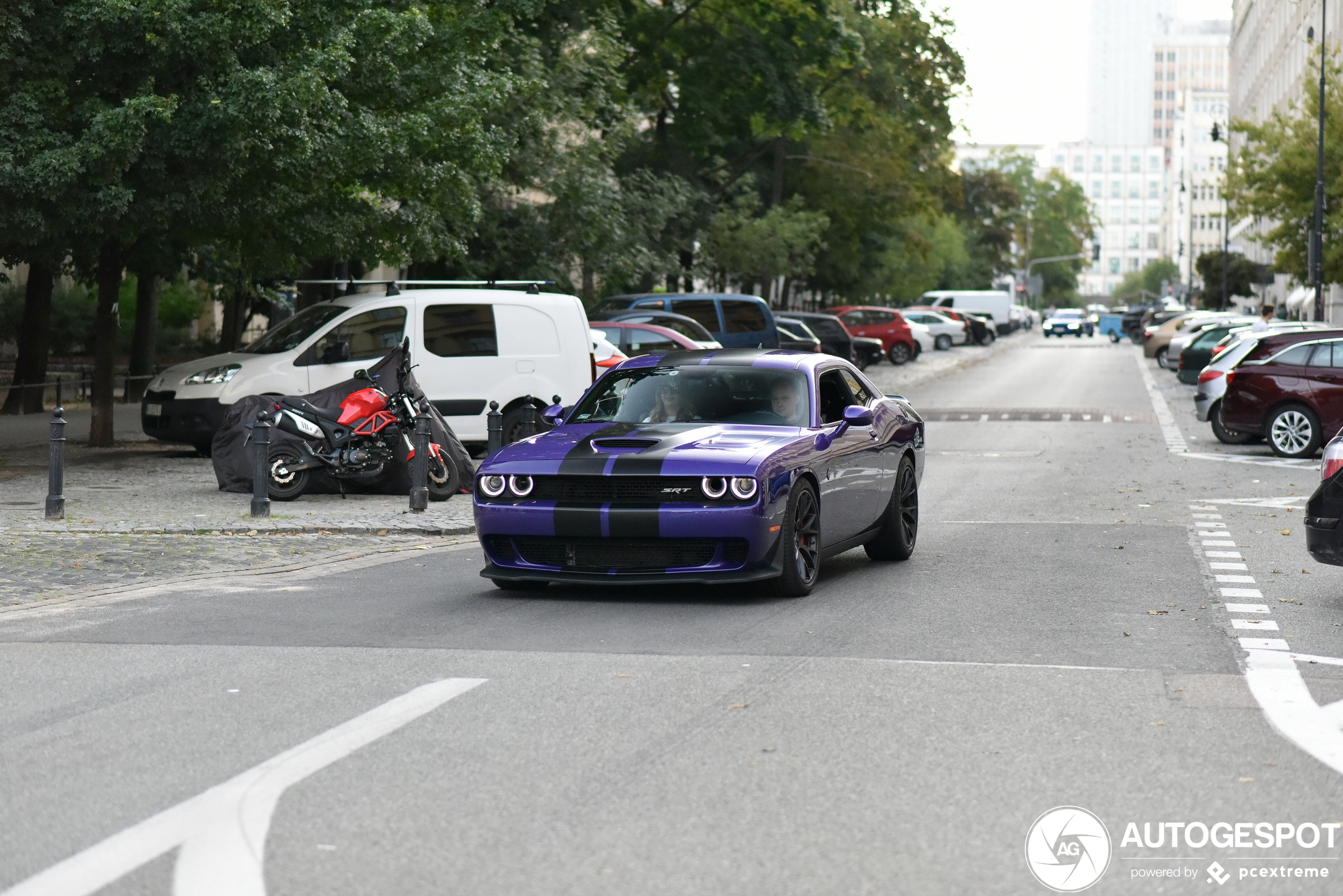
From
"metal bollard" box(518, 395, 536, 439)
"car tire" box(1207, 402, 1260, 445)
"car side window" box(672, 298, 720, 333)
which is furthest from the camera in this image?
"car side window" box(672, 298, 720, 333)

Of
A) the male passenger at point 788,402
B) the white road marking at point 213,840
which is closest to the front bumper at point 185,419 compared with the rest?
the male passenger at point 788,402

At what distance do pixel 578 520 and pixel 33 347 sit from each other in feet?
73.2

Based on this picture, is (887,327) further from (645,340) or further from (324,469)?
(324,469)

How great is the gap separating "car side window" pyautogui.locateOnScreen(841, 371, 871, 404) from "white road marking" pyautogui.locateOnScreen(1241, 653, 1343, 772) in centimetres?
377

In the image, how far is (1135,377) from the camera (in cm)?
4503

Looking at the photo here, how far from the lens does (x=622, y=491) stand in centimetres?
967

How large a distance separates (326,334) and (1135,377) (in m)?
30.0

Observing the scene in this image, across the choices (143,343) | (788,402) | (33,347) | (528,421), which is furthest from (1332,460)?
(143,343)

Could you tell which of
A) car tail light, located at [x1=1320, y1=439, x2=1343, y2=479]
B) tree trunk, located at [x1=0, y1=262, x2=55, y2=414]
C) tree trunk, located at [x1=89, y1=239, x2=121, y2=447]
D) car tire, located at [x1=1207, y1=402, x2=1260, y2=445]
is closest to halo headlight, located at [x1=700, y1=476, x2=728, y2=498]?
car tail light, located at [x1=1320, y1=439, x2=1343, y2=479]

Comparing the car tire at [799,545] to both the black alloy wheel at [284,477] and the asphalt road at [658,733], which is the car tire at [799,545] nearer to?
the asphalt road at [658,733]

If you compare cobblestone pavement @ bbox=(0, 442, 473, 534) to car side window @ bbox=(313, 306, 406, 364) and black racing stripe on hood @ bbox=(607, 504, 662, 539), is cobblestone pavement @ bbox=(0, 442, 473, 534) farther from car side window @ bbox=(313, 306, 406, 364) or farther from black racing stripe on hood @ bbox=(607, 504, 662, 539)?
black racing stripe on hood @ bbox=(607, 504, 662, 539)

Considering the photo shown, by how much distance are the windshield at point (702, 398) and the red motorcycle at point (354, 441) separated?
5149 mm

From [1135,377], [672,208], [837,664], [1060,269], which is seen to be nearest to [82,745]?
[837,664]

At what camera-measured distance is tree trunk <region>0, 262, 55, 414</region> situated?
28562mm
